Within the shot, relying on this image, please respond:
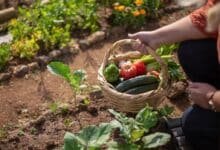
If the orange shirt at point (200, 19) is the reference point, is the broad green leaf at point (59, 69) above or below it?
below

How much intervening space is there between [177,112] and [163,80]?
55 centimetres

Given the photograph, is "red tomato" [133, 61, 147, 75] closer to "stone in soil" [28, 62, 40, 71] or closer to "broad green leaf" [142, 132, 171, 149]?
"broad green leaf" [142, 132, 171, 149]

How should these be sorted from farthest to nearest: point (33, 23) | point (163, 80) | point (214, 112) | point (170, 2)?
point (170, 2)
point (33, 23)
point (163, 80)
point (214, 112)

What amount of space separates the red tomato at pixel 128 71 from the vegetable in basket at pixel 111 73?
2.6 inches

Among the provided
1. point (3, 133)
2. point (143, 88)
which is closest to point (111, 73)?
point (143, 88)

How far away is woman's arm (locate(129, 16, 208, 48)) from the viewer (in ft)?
11.0

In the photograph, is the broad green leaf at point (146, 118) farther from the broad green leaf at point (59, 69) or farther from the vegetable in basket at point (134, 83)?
the broad green leaf at point (59, 69)

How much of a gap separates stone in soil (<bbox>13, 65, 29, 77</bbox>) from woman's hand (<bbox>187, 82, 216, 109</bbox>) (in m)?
1.81

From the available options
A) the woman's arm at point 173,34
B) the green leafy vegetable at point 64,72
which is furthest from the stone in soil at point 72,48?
the woman's arm at point 173,34

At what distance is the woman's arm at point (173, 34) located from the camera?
11.0ft

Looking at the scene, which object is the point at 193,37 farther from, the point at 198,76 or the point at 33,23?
the point at 33,23

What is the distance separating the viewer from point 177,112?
3.97 m

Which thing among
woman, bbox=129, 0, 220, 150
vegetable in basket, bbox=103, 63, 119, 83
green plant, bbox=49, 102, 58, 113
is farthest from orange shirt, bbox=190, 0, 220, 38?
green plant, bbox=49, 102, 58, 113

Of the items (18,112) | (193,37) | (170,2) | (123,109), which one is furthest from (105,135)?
(170,2)
